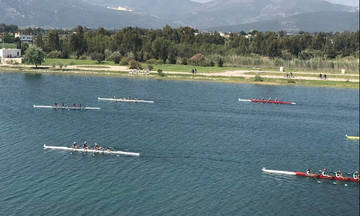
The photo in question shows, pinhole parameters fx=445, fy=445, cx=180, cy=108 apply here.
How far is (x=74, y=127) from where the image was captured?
67.4 m

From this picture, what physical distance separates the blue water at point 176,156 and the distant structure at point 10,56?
56.4 m

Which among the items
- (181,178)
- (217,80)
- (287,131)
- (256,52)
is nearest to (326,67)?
(256,52)

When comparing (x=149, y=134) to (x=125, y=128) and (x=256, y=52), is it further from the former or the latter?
(x=256, y=52)

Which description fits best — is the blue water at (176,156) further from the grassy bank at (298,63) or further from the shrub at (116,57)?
the shrub at (116,57)

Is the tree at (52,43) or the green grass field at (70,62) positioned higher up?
the tree at (52,43)

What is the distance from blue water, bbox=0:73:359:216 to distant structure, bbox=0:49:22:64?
185 ft

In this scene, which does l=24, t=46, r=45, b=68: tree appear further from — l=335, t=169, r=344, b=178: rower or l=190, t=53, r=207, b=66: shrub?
l=335, t=169, r=344, b=178: rower

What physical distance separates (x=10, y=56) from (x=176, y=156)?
124083mm

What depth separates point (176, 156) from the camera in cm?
5428

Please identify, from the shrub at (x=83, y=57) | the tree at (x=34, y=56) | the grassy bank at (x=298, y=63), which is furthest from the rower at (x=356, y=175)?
the shrub at (x=83, y=57)

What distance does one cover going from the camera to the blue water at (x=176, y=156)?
41.2 metres

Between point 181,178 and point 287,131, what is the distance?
28998 millimetres

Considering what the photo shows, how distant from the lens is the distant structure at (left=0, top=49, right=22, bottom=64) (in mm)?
150875

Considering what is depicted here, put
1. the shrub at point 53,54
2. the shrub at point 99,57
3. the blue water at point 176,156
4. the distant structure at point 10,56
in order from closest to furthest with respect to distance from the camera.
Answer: the blue water at point 176,156
the distant structure at point 10,56
the shrub at point 99,57
the shrub at point 53,54
